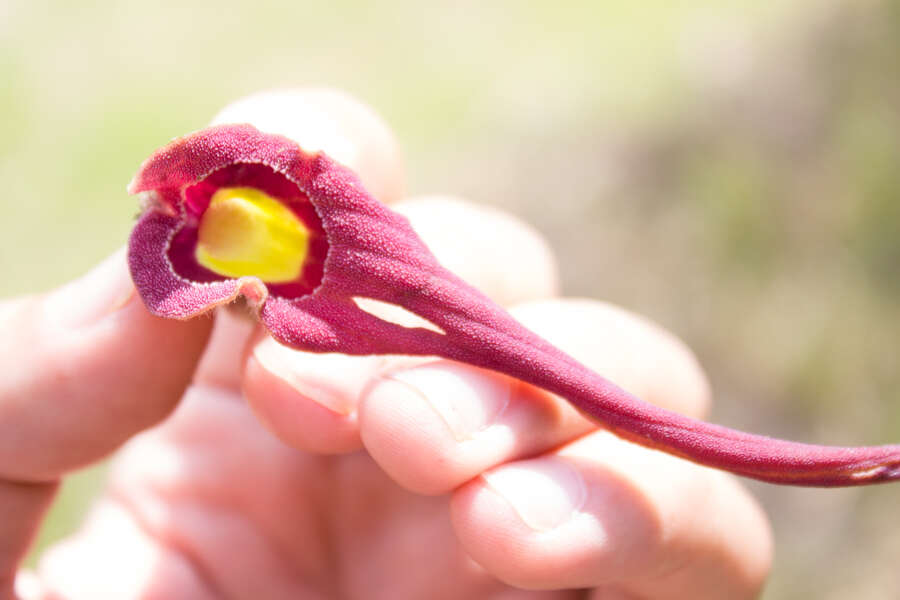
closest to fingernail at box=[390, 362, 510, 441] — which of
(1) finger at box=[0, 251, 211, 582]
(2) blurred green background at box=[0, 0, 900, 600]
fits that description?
(1) finger at box=[0, 251, 211, 582]

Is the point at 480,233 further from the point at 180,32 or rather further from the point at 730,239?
the point at 180,32

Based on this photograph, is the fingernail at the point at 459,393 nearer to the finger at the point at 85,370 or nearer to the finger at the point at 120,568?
the finger at the point at 85,370

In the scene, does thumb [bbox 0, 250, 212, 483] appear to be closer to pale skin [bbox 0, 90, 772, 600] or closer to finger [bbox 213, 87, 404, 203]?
pale skin [bbox 0, 90, 772, 600]

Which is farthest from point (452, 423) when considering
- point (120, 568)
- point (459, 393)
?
point (120, 568)

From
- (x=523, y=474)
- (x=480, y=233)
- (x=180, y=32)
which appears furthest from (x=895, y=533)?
(x=180, y=32)

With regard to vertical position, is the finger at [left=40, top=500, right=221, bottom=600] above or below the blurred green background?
below

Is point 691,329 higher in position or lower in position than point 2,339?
higher

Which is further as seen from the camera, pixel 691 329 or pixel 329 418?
pixel 691 329
